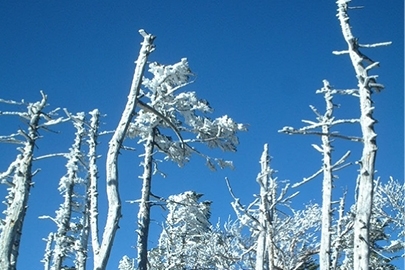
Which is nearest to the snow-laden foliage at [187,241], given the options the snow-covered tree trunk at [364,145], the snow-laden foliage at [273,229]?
the snow-laden foliage at [273,229]

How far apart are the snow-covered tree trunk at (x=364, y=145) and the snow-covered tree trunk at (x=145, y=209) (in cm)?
1085

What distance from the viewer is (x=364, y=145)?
7883 mm

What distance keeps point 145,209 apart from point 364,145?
11174 millimetres

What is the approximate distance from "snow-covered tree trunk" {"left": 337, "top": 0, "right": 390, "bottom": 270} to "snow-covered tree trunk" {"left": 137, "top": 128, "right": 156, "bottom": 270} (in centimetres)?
1085

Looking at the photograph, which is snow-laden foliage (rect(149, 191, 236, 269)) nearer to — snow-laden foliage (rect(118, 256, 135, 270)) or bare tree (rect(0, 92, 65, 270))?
bare tree (rect(0, 92, 65, 270))

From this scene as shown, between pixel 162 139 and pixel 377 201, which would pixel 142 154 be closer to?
pixel 162 139

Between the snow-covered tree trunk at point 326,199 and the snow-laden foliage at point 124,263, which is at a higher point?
the snow-laden foliage at point 124,263

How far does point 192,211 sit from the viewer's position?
125 feet

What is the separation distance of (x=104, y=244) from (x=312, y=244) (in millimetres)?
13992

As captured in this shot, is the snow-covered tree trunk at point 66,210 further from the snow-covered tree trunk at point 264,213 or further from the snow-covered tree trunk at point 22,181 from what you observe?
the snow-covered tree trunk at point 264,213

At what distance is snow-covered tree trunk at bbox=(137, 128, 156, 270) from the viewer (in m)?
17.3

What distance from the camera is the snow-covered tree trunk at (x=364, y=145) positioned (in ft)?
24.1

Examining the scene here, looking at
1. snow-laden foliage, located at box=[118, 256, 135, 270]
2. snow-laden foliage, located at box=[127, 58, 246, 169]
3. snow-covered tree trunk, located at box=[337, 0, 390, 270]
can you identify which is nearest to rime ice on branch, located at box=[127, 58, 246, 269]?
snow-laden foliage, located at box=[127, 58, 246, 169]

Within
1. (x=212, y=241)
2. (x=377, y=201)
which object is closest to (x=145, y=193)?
(x=212, y=241)
